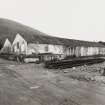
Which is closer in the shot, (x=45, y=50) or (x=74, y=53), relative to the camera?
(x=45, y=50)

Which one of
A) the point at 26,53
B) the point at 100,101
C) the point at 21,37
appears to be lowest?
the point at 100,101

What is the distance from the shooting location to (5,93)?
677 cm

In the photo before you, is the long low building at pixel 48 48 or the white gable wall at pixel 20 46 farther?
the white gable wall at pixel 20 46

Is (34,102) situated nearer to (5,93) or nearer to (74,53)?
(5,93)

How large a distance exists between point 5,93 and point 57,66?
961 centimetres

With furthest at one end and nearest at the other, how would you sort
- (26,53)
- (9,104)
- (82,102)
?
(26,53), (82,102), (9,104)

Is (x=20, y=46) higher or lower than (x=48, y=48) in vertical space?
higher

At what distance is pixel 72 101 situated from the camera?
6023 millimetres

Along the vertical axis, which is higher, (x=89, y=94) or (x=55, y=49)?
(x=55, y=49)

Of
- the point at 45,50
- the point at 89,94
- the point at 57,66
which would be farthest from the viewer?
the point at 45,50

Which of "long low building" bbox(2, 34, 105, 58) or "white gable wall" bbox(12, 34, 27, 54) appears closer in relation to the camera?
"long low building" bbox(2, 34, 105, 58)

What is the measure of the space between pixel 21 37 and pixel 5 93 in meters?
18.7

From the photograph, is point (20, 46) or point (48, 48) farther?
point (20, 46)

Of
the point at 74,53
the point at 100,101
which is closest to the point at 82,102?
the point at 100,101
